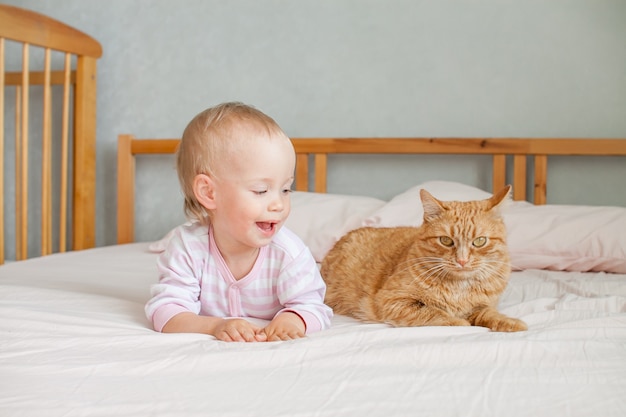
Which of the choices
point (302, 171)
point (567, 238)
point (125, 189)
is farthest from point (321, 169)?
point (567, 238)

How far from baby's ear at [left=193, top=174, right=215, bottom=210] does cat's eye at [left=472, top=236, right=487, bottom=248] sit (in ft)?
1.54

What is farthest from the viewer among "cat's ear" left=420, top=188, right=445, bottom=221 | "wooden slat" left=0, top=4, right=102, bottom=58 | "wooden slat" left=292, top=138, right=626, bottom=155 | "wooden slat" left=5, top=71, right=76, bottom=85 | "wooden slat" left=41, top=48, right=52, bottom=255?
"wooden slat" left=5, top=71, right=76, bottom=85

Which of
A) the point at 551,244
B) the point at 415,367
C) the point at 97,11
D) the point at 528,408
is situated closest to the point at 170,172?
the point at 97,11

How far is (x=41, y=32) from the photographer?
2.22 m

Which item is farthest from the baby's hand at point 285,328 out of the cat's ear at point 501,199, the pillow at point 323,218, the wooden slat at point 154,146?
the wooden slat at point 154,146

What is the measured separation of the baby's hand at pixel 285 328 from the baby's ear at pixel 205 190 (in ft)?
0.74

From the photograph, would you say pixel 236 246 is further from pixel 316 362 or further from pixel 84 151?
pixel 84 151

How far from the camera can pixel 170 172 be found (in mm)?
2600

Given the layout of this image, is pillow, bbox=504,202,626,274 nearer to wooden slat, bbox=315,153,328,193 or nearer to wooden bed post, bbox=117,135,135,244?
wooden slat, bbox=315,153,328,193

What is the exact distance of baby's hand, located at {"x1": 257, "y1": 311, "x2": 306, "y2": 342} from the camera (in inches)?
36.2

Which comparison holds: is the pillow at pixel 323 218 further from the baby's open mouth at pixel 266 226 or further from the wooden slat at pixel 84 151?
the baby's open mouth at pixel 266 226

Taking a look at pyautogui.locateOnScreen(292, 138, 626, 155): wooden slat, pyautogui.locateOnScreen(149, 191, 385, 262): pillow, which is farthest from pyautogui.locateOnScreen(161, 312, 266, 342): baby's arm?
pyautogui.locateOnScreen(292, 138, 626, 155): wooden slat

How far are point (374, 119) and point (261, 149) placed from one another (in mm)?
1409

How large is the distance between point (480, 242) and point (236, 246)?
438mm
